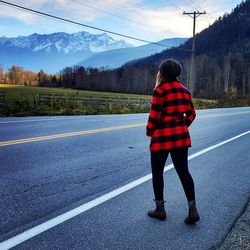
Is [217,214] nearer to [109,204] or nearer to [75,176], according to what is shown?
[109,204]

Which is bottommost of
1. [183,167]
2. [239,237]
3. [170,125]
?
[239,237]

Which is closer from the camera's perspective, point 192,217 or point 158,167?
point 192,217

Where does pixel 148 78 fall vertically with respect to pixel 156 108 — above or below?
above

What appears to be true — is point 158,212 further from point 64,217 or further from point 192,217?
point 64,217

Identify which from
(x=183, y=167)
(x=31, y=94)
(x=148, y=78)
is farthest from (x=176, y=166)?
(x=148, y=78)

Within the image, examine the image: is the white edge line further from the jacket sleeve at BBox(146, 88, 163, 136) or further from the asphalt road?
the jacket sleeve at BBox(146, 88, 163, 136)

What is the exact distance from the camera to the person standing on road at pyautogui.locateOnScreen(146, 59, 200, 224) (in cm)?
444

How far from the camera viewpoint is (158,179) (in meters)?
4.70

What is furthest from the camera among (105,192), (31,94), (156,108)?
(31,94)

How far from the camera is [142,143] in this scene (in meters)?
10.3

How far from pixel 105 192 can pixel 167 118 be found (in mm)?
1650

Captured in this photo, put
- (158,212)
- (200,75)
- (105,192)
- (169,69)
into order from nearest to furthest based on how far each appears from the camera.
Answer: (169,69), (158,212), (105,192), (200,75)

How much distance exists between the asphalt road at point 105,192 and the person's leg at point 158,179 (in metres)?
0.10

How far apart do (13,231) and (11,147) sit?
4880 mm
